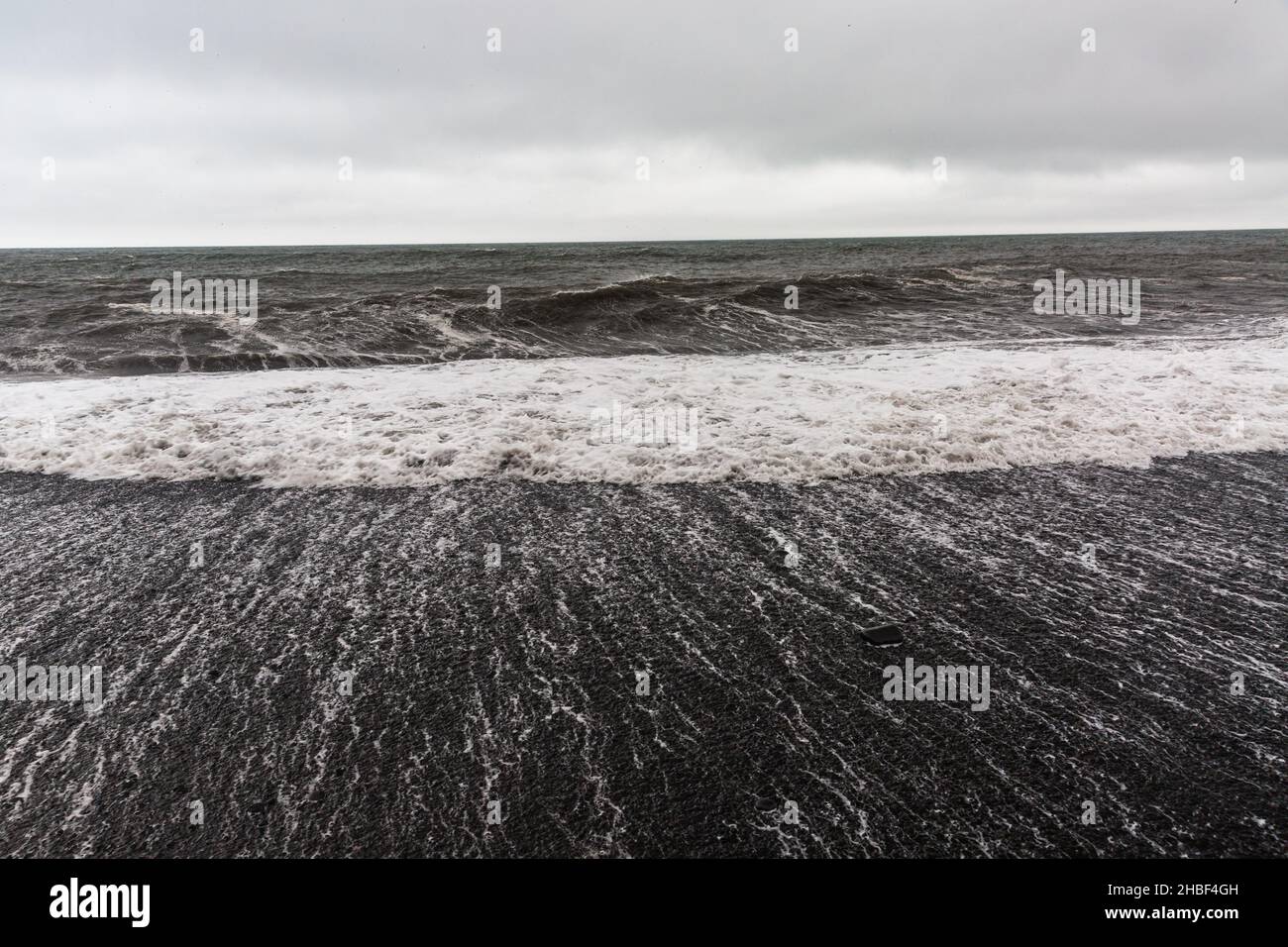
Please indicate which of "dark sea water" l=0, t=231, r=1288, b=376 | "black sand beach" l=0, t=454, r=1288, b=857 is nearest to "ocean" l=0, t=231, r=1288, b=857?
"black sand beach" l=0, t=454, r=1288, b=857

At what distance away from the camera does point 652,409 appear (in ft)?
29.3

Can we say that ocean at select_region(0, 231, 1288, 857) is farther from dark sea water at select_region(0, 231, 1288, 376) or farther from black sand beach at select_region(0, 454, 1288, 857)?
dark sea water at select_region(0, 231, 1288, 376)

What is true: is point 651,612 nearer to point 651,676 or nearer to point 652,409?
A: point 651,676

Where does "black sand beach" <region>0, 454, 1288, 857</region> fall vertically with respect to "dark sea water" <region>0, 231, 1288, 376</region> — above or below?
below

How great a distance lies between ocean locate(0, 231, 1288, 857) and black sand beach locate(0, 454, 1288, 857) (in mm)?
20

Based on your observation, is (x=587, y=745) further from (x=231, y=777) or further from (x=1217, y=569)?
(x=1217, y=569)

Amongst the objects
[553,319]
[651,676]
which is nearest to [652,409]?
[651,676]

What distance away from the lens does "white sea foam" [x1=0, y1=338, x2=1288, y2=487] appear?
6.99 meters

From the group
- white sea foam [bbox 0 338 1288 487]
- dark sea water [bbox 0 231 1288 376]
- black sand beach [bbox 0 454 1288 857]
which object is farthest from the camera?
dark sea water [bbox 0 231 1288 376]

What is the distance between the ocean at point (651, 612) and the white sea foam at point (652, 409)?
0.07 m

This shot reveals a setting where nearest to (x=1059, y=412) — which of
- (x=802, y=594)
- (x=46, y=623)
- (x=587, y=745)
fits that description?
(x=802, y=594)

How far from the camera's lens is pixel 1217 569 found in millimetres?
4660

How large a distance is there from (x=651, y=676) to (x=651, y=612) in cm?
68
